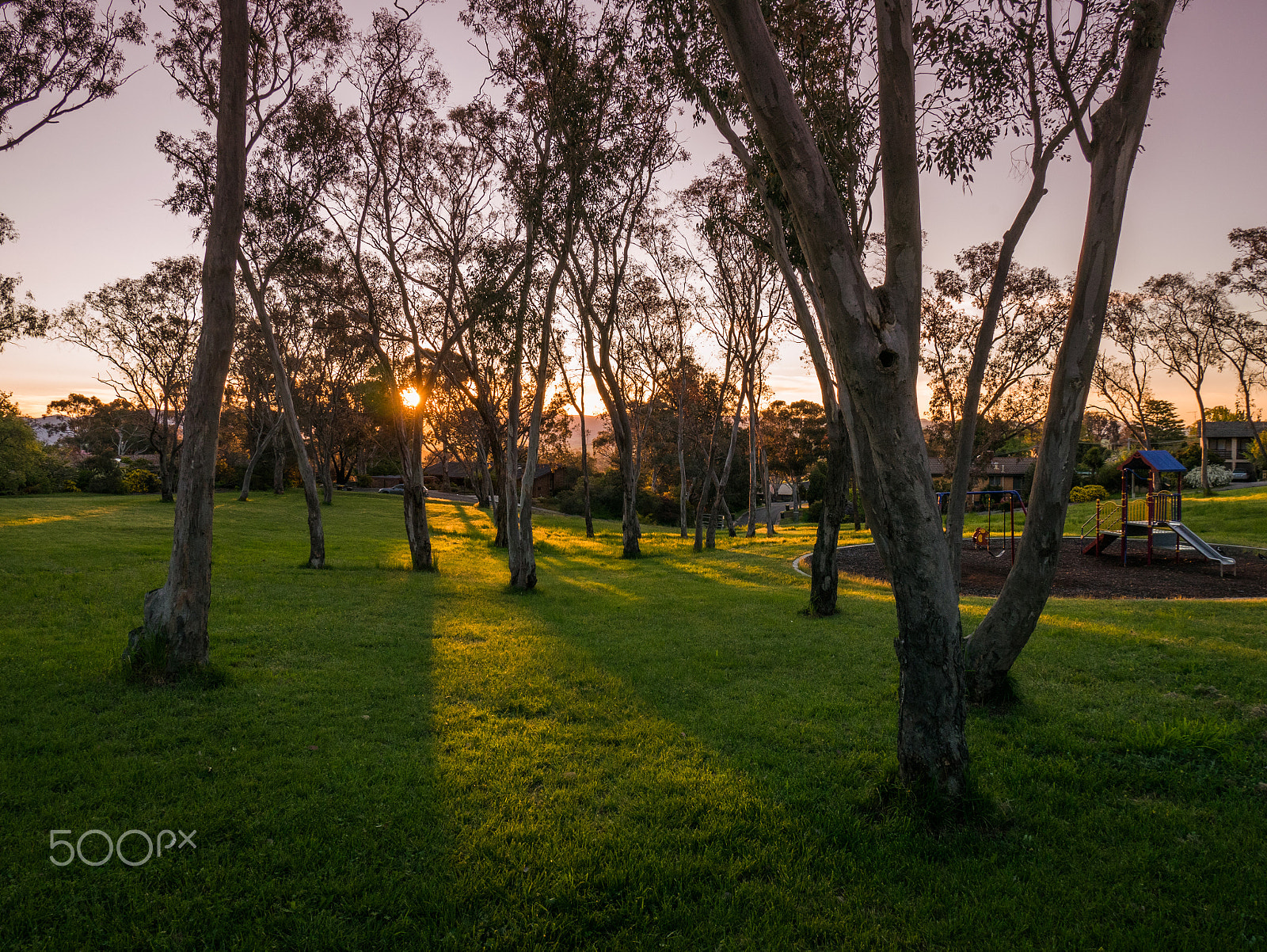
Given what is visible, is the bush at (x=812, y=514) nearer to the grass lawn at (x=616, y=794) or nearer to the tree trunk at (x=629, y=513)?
the tree trunk at (x=629, y=513)

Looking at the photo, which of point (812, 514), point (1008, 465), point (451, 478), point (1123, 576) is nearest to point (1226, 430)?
point (1008, 465)

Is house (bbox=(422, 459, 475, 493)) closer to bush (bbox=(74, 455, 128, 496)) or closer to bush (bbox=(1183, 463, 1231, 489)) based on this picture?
bush (bbox=(74, 455, 128, 496))

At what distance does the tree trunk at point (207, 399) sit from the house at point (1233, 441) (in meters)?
81.4

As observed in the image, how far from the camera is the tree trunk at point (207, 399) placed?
6.39m

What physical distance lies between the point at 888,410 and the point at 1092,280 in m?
2.64

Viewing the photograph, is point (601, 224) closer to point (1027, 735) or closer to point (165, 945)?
point (1027, 735)

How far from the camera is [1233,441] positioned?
64.3 metres

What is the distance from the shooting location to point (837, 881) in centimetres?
338

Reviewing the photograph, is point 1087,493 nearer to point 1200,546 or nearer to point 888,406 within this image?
point 1200,546

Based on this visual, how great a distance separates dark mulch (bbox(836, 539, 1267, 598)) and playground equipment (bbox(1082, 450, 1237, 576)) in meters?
0.34

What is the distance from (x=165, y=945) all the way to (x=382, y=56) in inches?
691

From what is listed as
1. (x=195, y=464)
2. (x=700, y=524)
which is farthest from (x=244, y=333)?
(x=195, y=464)

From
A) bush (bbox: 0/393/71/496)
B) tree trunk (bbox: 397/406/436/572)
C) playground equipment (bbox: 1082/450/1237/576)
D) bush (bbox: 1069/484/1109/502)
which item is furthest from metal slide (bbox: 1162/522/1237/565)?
bush (bbox: 0/393/71/496)

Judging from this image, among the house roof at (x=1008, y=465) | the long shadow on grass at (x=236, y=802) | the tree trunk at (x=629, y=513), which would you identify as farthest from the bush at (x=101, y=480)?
the house roof at (x=1008, y=465)
